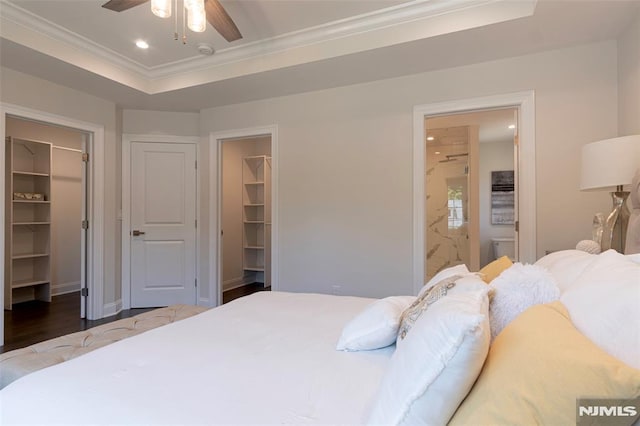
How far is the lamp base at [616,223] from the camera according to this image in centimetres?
206

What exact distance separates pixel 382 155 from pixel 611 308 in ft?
8.76

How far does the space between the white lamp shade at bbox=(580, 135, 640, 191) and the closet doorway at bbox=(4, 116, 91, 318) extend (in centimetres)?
500

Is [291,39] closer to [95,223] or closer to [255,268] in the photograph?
[95,223]

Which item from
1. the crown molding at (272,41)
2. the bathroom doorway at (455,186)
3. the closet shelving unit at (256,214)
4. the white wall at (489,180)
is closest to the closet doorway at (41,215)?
the crown molding at (272,41)

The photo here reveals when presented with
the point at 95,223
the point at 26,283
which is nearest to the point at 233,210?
the point at 95,223

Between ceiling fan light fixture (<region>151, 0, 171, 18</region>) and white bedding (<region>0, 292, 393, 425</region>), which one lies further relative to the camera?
ceiling fan light fixture (<region>151, 0, 171, 18</region>)

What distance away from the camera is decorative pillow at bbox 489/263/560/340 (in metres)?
1.09

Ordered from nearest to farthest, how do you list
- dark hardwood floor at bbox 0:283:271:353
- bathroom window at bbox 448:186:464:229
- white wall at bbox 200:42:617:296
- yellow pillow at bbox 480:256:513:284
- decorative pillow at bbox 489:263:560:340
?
decorative pillow at bbox 489:263:560:340
yellow pillow at bbox 480:256:513:284
white wall at bbox 200:42:617:296
dark hardwood floor at bbox 0:283:271:353
bathroom window at bbox 448:186:464:229

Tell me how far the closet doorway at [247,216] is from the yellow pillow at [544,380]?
4.85 metres

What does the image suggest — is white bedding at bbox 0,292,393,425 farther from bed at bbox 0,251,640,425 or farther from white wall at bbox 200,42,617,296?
white wall at bbox 200,42,617,296

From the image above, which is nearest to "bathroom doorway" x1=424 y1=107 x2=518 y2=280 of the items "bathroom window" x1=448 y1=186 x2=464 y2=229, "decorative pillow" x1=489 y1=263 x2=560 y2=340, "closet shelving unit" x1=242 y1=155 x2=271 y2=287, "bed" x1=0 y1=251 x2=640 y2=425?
"bathroom window" x1=448 y1=186 x2=464 y2=229

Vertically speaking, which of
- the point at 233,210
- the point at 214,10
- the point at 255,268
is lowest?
the point at 255,268

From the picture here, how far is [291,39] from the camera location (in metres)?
2.98

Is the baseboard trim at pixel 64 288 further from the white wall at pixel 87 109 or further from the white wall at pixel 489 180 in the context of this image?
the white wall at pixel 489 180
